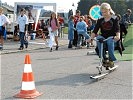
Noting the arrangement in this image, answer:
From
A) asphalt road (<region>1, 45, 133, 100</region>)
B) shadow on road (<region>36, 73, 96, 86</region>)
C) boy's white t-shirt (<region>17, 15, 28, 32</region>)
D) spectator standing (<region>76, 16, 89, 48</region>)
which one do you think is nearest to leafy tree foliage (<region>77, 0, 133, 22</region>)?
spectator standing (<region>76, 16, 89, 48</region>)

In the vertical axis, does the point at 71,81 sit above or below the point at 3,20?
below

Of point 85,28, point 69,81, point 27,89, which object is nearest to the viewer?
point 27,89

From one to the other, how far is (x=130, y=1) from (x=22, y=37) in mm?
111052

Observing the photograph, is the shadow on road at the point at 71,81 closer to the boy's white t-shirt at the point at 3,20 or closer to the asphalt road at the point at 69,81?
the asphalt road at the point at 69,81

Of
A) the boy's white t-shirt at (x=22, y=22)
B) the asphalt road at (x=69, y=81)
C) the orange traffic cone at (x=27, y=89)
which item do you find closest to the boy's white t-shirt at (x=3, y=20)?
the boy's white t-shirt at (x=22, y=22)

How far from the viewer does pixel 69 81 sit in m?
9.07

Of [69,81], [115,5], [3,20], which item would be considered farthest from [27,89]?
[115,5]

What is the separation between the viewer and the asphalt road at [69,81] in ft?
25.0

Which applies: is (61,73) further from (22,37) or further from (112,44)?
(22,37)

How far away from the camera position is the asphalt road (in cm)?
763

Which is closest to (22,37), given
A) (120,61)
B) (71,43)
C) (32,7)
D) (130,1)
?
(71,43)

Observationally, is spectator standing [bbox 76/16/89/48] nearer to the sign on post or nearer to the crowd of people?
the crowd of people

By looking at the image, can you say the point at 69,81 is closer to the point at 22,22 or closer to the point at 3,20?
the point at 22,22

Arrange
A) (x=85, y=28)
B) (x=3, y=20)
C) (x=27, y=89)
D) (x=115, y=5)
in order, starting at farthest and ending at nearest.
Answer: (x=115, y=5) → (x=85, y=28) → (x=3, y=20) → (x=27, y=89)
